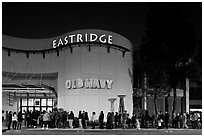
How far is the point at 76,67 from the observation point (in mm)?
35750

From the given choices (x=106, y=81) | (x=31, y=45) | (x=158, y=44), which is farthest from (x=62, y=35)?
(x=158, y=44)

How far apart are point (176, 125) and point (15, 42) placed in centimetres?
1780

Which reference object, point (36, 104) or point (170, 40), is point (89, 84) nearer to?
point (170, 40)

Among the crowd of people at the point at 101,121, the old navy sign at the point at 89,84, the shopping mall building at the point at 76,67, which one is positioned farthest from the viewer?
the shopping mall building at the point at 76,67

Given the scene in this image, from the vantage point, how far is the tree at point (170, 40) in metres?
36.7

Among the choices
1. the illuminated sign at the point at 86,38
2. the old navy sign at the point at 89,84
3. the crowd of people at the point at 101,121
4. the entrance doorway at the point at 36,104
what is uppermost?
the illuminated sign at the point at 86,38

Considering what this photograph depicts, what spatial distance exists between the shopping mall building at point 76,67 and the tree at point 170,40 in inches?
98.8

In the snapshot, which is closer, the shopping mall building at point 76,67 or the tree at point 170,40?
the shopping mall building at point 76,67

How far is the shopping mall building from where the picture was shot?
3509 centimetres

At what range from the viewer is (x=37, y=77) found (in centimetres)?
3888

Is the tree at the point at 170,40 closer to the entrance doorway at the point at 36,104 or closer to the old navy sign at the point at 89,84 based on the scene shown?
the old navy sign at the point at 89,84

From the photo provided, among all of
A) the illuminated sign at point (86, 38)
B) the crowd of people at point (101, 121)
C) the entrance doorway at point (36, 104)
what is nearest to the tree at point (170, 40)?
the illuminated sign at point (86, 38)

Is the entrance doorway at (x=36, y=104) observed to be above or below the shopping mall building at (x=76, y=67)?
below

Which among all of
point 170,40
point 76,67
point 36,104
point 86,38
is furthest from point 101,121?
point 36,104
